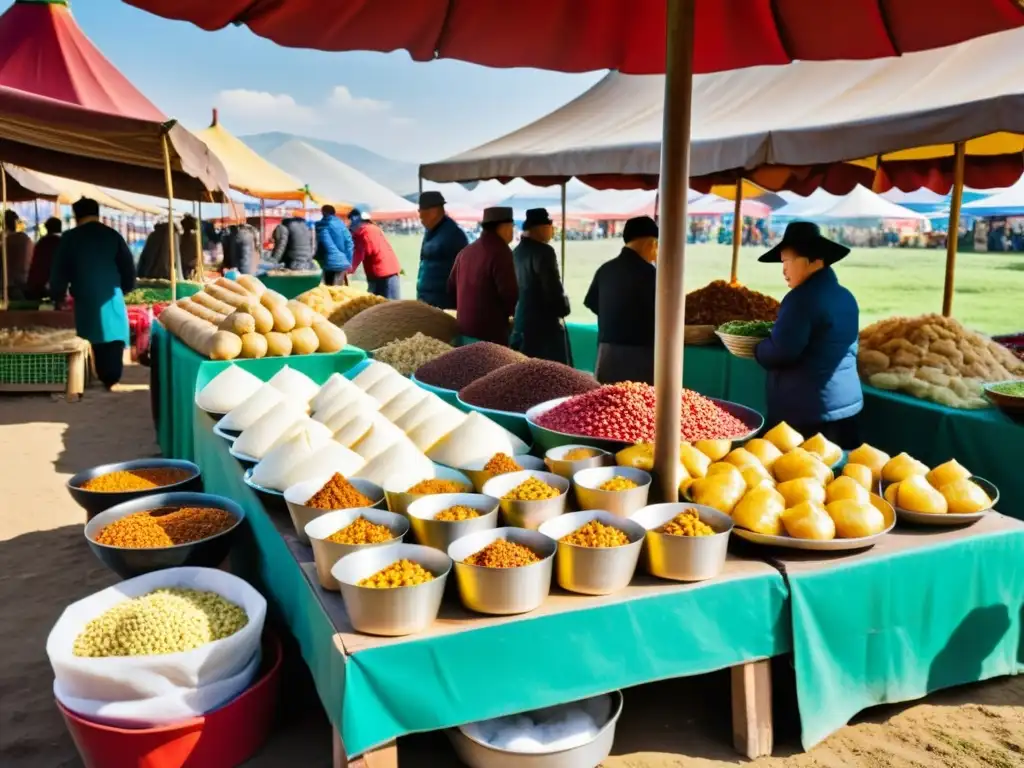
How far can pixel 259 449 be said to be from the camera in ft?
9.21

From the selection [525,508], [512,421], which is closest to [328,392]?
[512,421]

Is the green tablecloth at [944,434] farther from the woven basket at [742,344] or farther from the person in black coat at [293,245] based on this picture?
the person in black coat at [293,245]

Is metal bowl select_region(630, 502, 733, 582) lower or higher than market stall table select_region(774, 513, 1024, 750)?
higher

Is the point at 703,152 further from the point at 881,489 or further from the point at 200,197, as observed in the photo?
the point at 200,197

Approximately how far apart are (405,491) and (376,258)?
7.22 metres

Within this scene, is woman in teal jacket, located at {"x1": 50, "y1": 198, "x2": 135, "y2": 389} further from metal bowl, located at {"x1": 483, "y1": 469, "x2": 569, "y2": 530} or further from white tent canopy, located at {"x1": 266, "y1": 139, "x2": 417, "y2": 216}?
white tent canopy, located at {"x1": 266, "y1": 139, "x2": 417, "y2": 216}

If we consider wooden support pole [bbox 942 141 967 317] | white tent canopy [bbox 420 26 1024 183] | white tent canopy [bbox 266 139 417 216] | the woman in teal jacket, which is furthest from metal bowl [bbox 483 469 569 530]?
white tent canopy [bbox 266 139 417 216]

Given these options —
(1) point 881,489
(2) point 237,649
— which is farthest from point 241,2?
(1) point 881,489

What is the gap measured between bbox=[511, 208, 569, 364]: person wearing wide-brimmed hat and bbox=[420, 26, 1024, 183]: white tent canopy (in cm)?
102

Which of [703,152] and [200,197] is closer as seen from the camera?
[703,152]

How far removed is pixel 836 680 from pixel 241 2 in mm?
2375

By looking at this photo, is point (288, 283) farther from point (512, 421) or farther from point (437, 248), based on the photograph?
point (512, 421)

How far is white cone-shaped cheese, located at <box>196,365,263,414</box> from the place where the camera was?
11.3 feet

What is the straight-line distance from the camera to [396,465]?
8.00 ft
